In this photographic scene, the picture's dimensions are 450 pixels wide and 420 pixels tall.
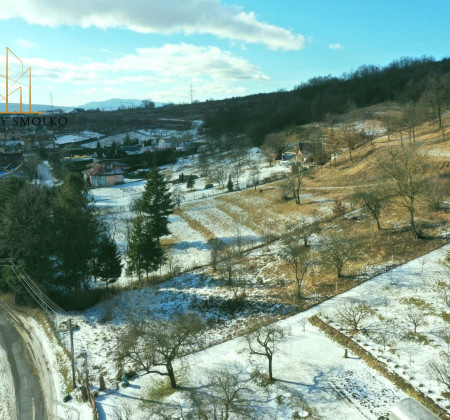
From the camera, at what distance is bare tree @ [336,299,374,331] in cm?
1836

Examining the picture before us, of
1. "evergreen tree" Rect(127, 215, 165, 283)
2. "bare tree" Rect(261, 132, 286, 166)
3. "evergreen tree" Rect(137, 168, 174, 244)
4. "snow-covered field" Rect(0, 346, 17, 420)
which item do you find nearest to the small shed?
"snow-covered field" Rect(0, 346, 17, 420)

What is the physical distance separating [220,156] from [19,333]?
2601 inches

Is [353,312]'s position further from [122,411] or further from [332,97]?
[332,97]

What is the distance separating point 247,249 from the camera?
33.4 m

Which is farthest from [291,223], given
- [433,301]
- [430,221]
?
[433,301]

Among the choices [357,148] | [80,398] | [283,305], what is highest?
[357,148]

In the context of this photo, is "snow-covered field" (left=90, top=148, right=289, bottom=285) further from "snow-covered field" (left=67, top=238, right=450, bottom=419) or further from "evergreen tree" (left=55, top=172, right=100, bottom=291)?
"snow-covered field" (left=67, top=238, right=450, bottom=419)

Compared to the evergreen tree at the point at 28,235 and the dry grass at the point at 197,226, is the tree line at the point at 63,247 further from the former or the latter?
the dry grass at the point at 197,226

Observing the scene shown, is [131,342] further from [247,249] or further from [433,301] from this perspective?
[247,249]

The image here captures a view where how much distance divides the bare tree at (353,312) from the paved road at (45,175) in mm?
61911

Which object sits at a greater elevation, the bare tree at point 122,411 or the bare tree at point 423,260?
the bare tree at point 423,260

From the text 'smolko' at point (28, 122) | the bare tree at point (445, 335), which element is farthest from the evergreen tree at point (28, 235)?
the text 'smolko' at point (28, 122)

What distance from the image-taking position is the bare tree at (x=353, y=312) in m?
18.4

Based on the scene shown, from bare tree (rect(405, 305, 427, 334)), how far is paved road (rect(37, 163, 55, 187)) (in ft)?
212
